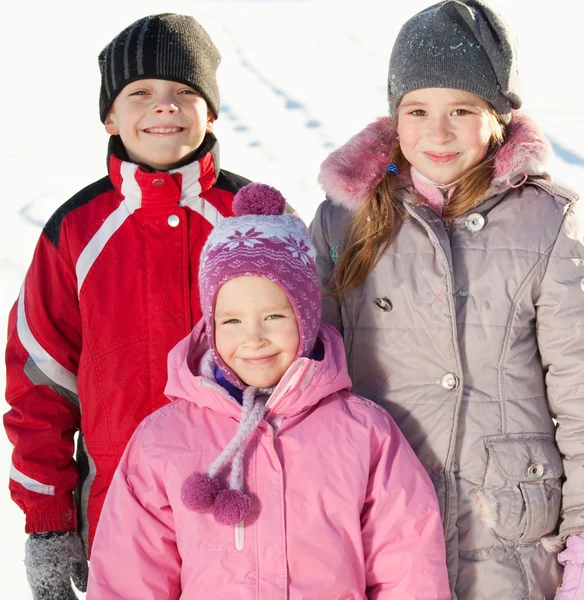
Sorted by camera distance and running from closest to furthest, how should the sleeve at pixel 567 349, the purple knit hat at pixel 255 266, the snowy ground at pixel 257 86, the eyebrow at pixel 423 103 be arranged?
the purple knit hat at pixel 255 266 < the sleeve at pixel 567 349 < the eyebrow at pixel 423 103 < the snowy ground at pixel 257 86

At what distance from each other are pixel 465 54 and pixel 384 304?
641mm

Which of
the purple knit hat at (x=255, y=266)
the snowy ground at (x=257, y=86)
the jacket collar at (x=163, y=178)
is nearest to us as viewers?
the purple knit hat at (x=255, y=266)

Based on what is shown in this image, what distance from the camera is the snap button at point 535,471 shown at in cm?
197

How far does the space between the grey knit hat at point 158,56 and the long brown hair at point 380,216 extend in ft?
2.02

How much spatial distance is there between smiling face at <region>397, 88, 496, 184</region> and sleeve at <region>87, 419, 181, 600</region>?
99 centimetres

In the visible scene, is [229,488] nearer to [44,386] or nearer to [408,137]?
[44,386]

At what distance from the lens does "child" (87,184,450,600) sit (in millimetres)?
1827

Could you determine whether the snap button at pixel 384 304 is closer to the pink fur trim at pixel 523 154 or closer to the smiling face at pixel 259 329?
the smiling face at pixel 259 329

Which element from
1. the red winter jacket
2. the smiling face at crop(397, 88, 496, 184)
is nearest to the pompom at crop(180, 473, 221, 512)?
the red winter jacket

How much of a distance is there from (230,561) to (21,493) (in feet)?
2.49

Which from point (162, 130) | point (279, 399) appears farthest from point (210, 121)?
point (279, 399)

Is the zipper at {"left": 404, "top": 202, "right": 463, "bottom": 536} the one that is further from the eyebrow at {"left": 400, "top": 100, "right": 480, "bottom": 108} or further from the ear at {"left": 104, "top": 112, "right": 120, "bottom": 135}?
the ear at {"left": 104, "top": 112, "right": 120, "bottom": 135}

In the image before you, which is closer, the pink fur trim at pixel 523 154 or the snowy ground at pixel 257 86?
the pink fur trim at pixel 523 154

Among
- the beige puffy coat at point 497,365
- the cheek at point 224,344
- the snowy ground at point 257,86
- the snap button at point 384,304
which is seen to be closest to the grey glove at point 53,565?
the cheek at point 224,344
